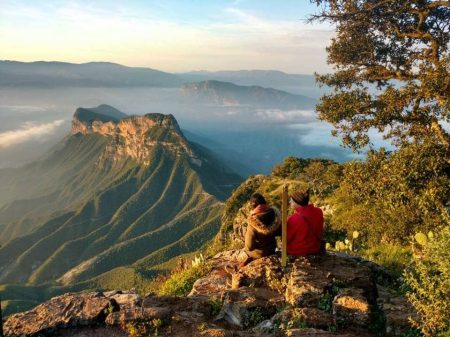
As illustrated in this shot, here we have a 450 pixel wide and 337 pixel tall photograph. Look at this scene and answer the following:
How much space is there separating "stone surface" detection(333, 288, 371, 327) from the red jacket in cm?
234

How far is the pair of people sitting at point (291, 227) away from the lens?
38.2 ft

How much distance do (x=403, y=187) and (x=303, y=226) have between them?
5.29 meters

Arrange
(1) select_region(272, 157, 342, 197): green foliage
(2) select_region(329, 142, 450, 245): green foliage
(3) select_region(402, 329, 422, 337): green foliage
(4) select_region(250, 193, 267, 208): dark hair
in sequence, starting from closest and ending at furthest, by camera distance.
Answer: (3) select_region(402, 329, 422, 337): green foliage, (4) select_region(250, 193, 267, 208): dark hair, (2) select_region(329, 142, 450, 245): green foliage, (1) select_region(272, 157, 342, 197): green foliage

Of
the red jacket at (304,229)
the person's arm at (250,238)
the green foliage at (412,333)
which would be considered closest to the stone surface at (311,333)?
the green foliage at (412,333)

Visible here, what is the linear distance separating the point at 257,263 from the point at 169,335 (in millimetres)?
3872

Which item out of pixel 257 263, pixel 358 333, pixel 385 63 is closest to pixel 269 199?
pixel 385 63

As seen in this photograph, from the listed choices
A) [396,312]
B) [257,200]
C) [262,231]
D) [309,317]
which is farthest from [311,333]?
[257,200]

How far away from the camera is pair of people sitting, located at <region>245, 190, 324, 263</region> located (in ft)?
38.2

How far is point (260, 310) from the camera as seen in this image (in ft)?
33.5

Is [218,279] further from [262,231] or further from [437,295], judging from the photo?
[437,295]

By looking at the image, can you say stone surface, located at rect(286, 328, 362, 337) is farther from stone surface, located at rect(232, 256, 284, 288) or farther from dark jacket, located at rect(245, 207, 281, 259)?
dark jacket, located at rect(245, 207, 281, 259)

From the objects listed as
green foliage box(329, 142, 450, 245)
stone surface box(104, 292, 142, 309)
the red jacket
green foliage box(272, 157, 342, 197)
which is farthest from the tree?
green foliage box(272, 157, 342, 197)

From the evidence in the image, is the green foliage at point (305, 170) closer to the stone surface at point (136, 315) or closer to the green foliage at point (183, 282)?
the green foliage at point (183, 282)

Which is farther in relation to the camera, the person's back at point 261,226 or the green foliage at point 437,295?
the person's back at point 261,226
